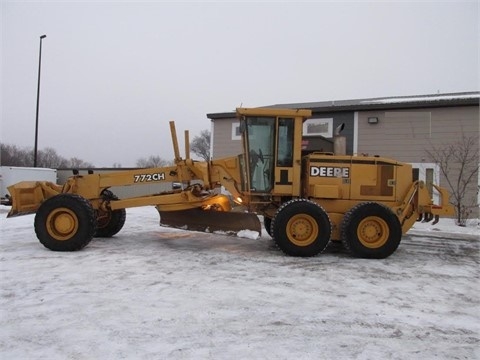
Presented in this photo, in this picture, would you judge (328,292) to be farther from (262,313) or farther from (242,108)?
(242,108)

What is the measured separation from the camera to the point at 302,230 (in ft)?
26.6

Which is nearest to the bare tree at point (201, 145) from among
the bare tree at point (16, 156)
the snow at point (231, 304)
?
the bare tree at point (16, 156)

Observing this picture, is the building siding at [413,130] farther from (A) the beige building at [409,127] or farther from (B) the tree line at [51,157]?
(B) the tree line at [51,157]

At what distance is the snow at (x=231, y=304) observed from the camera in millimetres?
3936

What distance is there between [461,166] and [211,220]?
11.9 meters

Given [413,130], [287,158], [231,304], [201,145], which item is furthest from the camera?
[201,145]

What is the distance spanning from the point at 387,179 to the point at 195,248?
4167mm

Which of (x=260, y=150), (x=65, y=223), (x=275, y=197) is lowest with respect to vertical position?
(x=65, y=223)

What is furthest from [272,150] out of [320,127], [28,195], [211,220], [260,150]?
[320,127]

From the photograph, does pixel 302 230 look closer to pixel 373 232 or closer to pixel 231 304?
pixel 373 232

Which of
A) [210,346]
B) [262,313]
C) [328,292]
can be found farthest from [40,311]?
[328,292]

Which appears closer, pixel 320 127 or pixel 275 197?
pixel 275 197

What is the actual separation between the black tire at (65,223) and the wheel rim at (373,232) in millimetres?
5142

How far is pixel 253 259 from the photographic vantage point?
25.9ft
